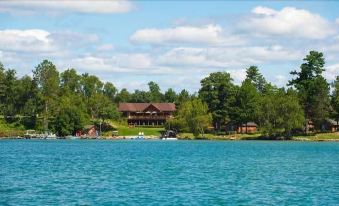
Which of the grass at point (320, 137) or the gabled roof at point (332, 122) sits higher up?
the gabled roof at point (332, 122)

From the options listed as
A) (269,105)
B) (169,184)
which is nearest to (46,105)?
(269,105)

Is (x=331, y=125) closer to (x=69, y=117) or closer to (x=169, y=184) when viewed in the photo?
(x=69, y=117)

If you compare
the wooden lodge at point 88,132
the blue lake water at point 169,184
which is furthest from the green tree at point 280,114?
the blue lake water at point 169,184

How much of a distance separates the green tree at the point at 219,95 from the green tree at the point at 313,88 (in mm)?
17821

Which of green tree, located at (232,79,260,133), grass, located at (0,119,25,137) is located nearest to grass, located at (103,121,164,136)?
grass, located at (0,119,25,137)

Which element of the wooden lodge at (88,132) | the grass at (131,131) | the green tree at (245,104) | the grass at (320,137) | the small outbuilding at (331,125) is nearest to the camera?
the grass at (320,137)

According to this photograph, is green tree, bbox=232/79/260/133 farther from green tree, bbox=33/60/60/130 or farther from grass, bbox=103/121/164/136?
green tree, bbox=33/60/60/130

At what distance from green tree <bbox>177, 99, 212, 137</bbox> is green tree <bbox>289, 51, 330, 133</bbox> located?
25262 millimetres

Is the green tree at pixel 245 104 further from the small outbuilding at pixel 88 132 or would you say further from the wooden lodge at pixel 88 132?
the small outbuilding at pixel 88 132

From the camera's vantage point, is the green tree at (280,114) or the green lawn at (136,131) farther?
the green lawn at (136,131)

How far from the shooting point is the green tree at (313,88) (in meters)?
153

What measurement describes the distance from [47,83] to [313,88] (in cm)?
7636

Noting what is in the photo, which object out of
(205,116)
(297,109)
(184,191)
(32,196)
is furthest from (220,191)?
(205,116)

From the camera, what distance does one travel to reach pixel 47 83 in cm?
18062
